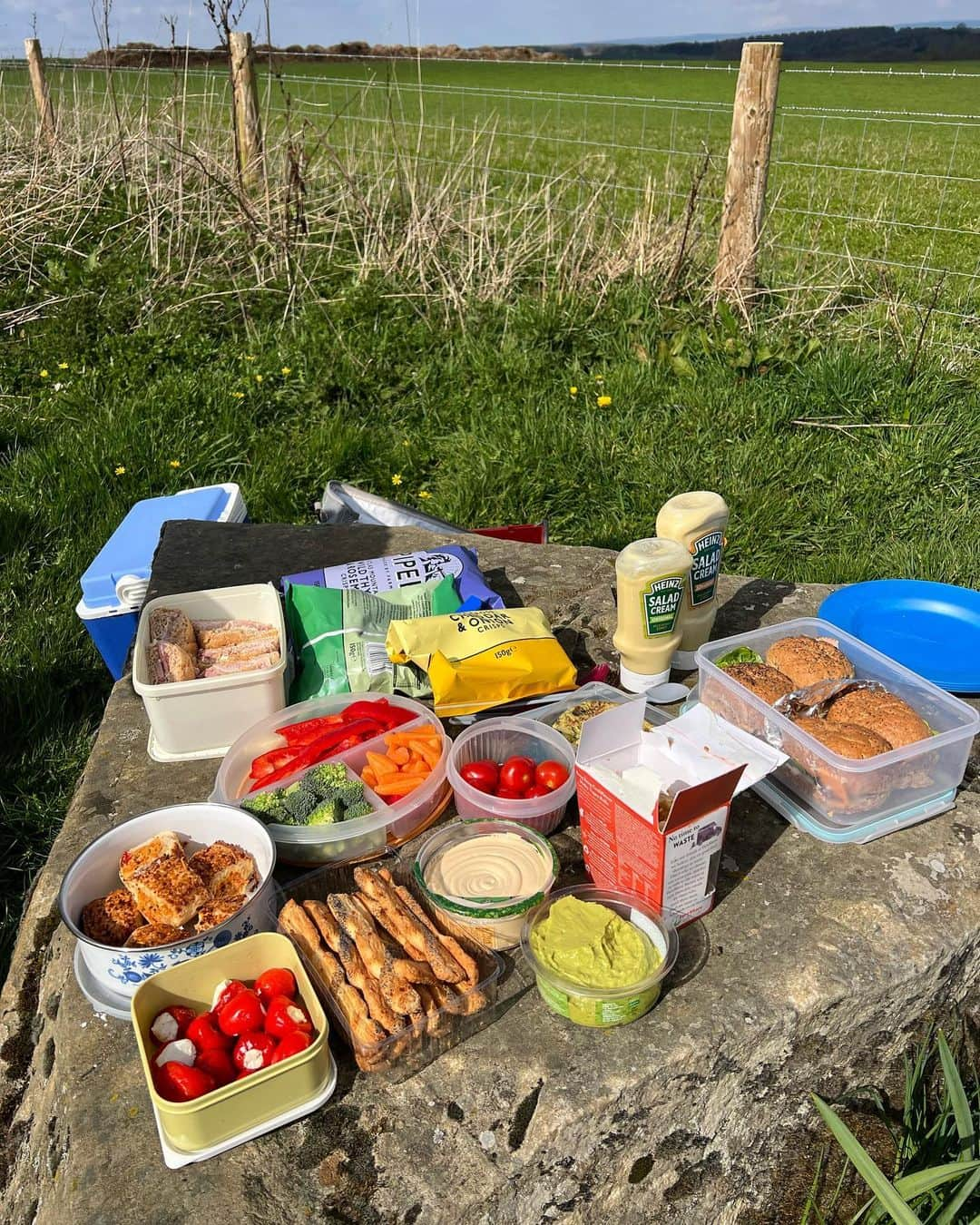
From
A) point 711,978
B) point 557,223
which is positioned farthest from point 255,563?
point 557,223

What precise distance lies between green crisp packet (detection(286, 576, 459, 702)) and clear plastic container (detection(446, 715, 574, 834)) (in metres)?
0.37

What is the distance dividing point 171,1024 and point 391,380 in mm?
4475

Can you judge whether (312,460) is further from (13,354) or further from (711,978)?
(711,978)

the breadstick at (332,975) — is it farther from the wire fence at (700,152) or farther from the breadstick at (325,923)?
the wire fence at (700,152)

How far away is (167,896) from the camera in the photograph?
176 cm

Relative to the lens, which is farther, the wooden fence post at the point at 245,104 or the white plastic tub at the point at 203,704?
the wooden fence post at the point at 245,104

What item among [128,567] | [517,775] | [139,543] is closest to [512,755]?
[517,775]

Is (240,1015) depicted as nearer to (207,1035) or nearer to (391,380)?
(207,1035)

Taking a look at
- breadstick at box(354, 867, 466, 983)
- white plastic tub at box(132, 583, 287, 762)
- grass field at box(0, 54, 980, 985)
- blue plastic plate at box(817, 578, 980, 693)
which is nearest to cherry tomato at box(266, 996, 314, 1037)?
breadstick at box(354, 867, 466, 983)

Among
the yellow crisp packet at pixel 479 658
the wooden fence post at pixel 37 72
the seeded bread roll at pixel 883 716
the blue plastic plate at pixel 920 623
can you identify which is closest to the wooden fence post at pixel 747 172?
the blue plastic plate at pixel 920 623

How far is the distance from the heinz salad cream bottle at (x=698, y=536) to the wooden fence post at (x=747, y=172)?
11.9 feet

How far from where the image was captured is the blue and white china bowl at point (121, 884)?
5.61 feet

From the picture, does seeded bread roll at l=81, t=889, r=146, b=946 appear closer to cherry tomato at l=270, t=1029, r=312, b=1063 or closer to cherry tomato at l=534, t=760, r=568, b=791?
cherry tomato at l=270, t=1029, r=312, b=1063

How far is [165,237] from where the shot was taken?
21.6 feet
